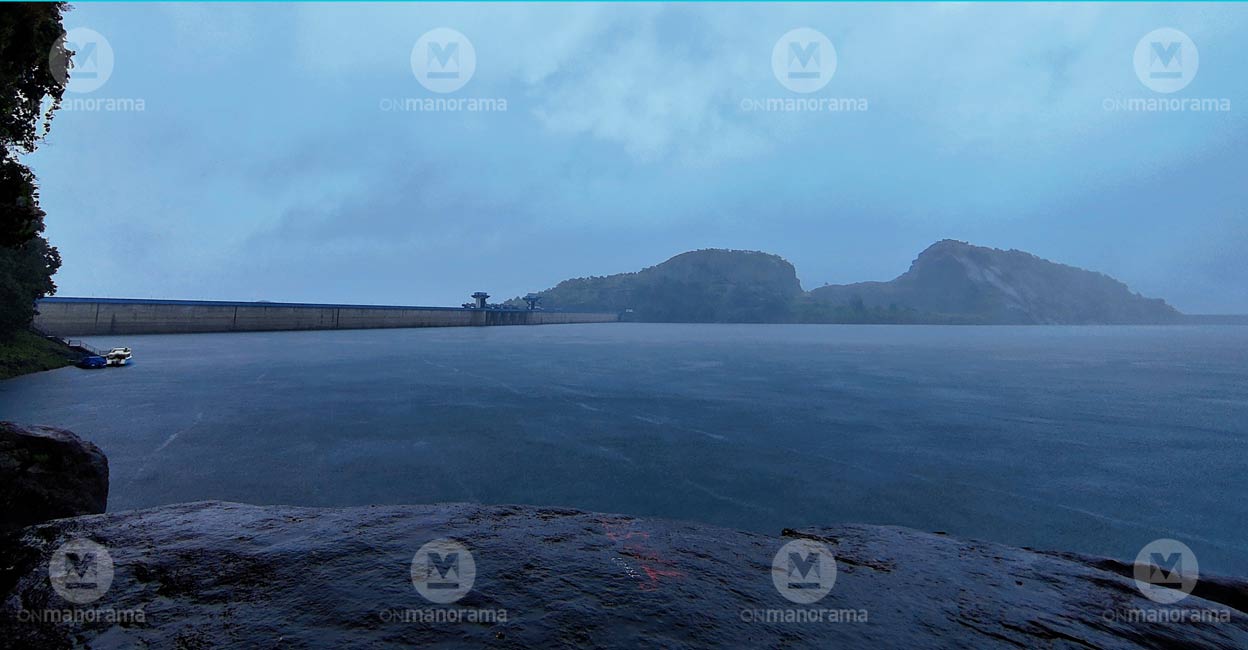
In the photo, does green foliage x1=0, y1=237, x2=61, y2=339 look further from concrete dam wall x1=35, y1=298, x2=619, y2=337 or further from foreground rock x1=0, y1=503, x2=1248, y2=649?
foreground rock x1=0, y1=503, x2=1248, y2=649

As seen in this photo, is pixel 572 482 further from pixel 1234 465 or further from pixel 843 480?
pixel 1234 465

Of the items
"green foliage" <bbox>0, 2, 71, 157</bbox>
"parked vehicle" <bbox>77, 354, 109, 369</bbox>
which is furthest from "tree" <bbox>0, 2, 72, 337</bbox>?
"parked vehicle" <bbox>77, 354, 109, 369</bbox>

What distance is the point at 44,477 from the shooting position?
878 cm

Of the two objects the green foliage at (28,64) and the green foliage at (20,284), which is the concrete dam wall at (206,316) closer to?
the green foliage at (20,284)

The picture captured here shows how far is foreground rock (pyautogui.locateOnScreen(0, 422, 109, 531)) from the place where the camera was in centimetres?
819

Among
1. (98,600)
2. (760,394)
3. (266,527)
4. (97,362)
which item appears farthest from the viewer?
(97,362)

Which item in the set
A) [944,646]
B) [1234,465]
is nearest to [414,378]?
[944,646]

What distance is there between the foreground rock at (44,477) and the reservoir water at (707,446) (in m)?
4.80

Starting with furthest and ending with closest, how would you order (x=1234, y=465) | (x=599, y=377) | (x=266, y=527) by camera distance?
(x=599, y=377) < (x=1234, y=465) < (x=266, y=527)

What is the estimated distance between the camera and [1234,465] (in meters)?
20.7

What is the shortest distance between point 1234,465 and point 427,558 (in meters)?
30.1

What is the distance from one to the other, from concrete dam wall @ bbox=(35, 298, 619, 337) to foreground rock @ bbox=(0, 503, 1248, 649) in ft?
223

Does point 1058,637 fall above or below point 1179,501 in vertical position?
above

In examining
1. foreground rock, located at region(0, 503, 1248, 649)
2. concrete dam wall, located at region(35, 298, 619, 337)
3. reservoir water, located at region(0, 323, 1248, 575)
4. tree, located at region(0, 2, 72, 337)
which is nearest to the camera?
foreground rock, located at region(0, 503, 1248, 649)
